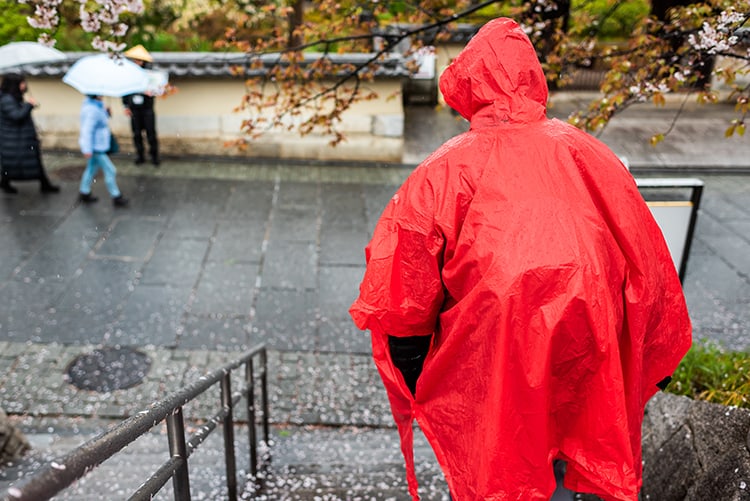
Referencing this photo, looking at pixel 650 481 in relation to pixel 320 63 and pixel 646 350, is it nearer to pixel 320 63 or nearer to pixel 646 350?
pixel 646 350

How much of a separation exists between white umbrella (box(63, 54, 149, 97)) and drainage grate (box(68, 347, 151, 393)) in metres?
3.39

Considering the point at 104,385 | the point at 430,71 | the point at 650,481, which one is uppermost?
the point at 430,71

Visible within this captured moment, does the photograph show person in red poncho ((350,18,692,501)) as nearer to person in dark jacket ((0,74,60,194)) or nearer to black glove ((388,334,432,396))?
black glove ((388,334,432,396))

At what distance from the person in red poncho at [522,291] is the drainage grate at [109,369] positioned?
11.3 ft

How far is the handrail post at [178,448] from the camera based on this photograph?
231cm

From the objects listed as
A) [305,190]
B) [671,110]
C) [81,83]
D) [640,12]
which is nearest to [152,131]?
[81,83]

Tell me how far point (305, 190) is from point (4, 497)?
7837 millimetres

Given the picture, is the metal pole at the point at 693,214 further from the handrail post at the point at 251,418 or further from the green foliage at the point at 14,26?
the green foliage at the point at 14,26

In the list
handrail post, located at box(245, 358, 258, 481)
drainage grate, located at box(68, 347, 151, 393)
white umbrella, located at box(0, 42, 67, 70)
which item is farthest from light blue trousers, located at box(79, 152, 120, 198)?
handrail post, located at box(245, 358, 258, 481)

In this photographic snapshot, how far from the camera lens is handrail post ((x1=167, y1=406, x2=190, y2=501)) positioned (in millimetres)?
2307

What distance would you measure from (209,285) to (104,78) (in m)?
3.00

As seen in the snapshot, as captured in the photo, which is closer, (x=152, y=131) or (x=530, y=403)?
(x=530, y=403)

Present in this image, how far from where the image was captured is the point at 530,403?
2049mm

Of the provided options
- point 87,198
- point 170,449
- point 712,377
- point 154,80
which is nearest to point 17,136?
point 87,198
